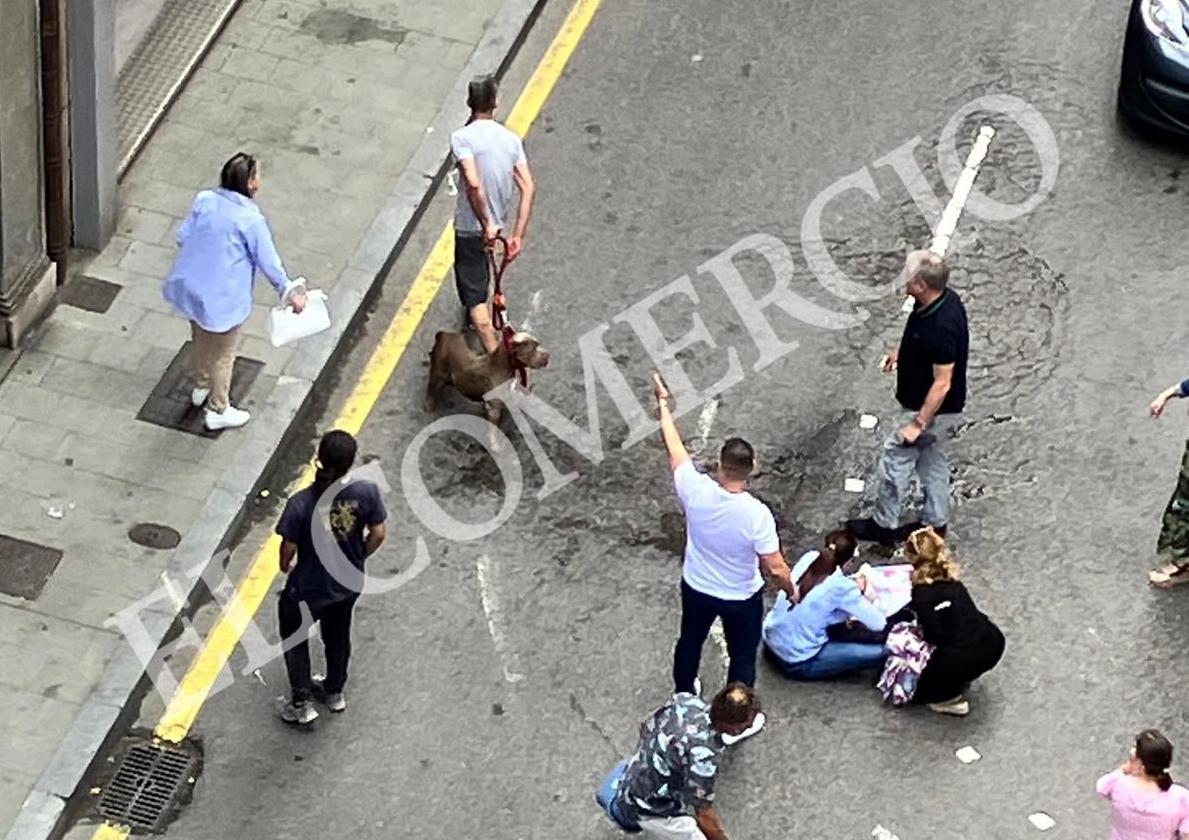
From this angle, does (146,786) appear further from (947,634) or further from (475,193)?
(947,634)

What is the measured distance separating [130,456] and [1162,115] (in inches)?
272

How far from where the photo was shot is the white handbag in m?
12.4

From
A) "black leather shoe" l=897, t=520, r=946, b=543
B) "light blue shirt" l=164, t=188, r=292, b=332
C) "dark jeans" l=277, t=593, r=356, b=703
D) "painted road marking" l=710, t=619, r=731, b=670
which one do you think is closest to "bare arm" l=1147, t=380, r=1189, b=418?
"black leather shoe" l=897, t=520, r=946, b=543

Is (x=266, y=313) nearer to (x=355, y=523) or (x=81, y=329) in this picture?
(x=81, y=329)

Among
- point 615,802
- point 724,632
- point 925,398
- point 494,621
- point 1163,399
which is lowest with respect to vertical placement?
point 494,621

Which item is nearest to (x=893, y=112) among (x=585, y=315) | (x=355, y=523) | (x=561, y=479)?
(x=585, y=315)

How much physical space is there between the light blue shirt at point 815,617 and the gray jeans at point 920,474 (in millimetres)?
812

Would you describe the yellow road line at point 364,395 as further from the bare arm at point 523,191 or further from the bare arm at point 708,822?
the bare arm at point 708,822

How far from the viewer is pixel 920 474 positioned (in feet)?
40.7

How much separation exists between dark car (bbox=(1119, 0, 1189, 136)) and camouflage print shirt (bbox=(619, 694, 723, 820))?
6.57 m

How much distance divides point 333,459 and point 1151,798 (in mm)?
3792

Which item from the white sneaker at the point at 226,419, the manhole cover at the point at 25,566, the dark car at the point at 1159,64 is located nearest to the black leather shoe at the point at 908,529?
the white sneaker at the point at 226,419

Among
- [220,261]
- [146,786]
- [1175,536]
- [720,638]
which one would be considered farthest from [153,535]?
[1175,536]

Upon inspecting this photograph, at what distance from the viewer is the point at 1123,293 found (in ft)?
46.8
